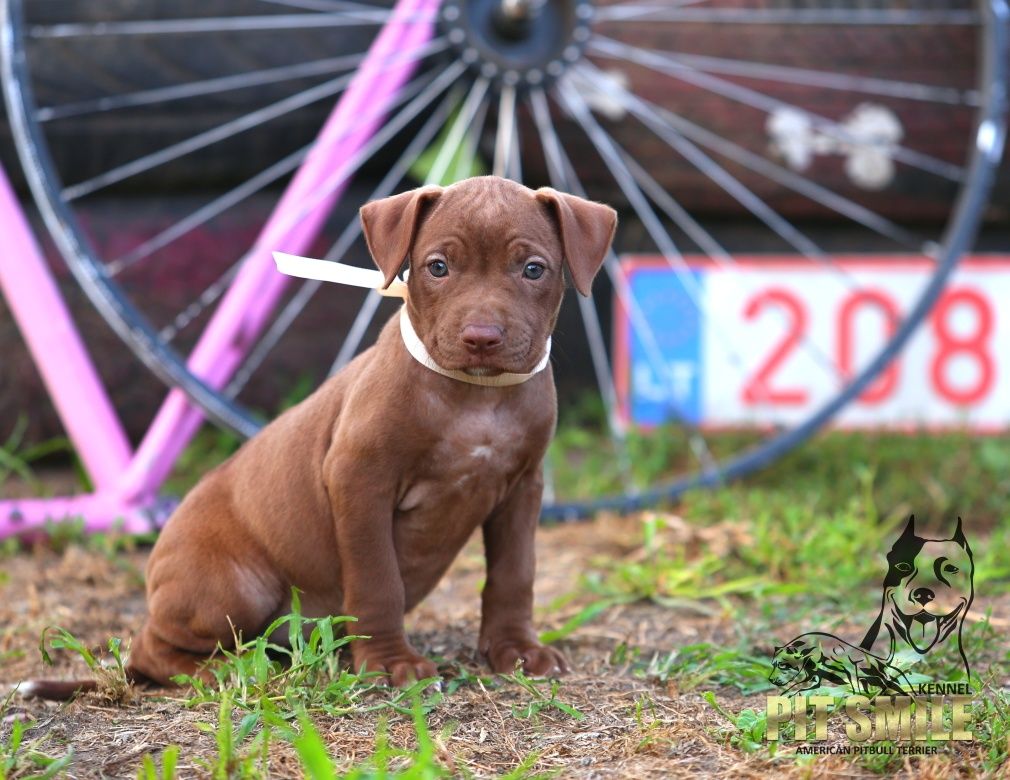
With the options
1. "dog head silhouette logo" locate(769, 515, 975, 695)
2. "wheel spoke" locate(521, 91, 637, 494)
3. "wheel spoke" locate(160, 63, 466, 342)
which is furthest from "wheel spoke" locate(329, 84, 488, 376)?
"dog head silhouette logo" locate(769, 515, 975, 695)

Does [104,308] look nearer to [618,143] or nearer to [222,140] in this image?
[222,140]

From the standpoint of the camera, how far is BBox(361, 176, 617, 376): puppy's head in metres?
1.96

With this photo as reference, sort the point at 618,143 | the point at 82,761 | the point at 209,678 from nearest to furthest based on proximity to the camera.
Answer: the point at 82,761
the point at 209,678
the point at 618,143

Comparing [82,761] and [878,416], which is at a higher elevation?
[878,416]

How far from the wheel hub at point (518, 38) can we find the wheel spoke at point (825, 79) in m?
0.64

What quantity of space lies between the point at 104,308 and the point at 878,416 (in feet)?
8.58

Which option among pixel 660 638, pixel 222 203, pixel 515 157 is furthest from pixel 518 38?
pixel 660 638

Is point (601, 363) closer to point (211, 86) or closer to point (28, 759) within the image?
point (211, 86)

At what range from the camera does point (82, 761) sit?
1771 millimetres

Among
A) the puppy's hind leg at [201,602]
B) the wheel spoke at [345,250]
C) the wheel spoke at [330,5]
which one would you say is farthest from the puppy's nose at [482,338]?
the wheel spoke at [330,5]

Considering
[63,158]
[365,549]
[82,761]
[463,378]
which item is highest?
[63,158]

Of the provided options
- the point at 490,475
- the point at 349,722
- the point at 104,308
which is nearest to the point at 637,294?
the point at 104,308

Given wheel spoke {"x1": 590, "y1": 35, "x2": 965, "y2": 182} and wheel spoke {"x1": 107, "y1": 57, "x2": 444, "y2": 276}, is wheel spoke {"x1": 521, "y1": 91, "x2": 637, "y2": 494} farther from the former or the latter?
wheel spoke {"x1": 107, "y1": 57, "x2": 444, "y2": 276}

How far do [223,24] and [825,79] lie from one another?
6.59ft
